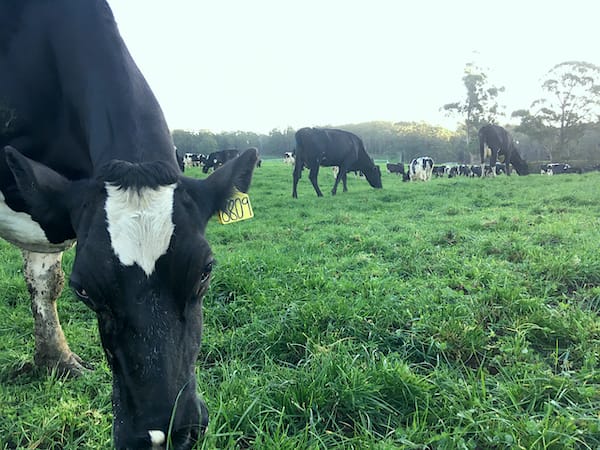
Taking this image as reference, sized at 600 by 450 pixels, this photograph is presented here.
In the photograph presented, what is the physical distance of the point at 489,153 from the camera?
967 inches

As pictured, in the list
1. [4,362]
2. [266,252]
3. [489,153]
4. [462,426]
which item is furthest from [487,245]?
[489,153]

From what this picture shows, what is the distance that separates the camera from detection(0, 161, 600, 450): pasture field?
7.07ft

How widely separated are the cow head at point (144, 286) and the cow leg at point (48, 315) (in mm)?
1629

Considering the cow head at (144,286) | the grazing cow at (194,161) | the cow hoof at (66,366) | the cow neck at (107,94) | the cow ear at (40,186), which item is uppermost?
the grazing cow at (194,161)

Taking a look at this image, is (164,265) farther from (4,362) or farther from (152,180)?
(4,362)

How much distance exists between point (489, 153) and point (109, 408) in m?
25.6

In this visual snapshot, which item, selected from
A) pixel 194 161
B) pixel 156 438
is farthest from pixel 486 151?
pixel 156 438

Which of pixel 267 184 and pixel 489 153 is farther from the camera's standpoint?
pixel 489 153

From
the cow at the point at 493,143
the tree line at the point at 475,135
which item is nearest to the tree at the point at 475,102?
the tree line at the point at 475,135

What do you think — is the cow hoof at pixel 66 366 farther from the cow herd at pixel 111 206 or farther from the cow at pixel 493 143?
the cow at pixel 493 143

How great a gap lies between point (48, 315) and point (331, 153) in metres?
14.4

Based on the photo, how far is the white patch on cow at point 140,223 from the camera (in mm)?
1715

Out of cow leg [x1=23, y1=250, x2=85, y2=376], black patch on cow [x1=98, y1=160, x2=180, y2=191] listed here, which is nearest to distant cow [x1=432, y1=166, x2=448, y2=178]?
cow leg [x1=23, y1=250, x2=85, y2=376]

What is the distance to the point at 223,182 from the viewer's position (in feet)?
7.31
